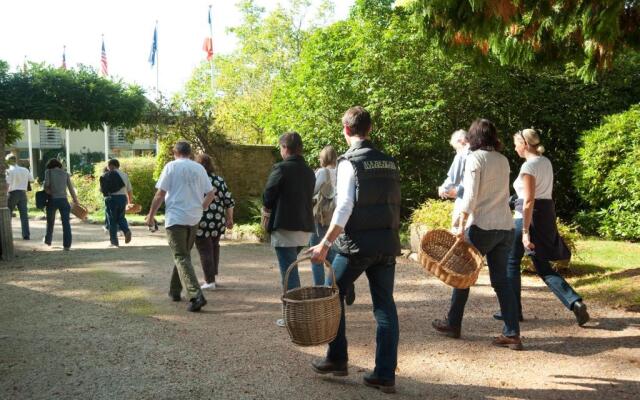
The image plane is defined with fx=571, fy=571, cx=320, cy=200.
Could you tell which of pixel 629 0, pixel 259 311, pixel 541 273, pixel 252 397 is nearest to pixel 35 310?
pixel 259 311

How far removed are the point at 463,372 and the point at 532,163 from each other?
2134mm

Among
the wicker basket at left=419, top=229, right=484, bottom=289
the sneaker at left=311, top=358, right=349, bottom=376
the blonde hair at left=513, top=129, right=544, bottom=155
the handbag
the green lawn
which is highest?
the blonde hair at left=513, top=129, right=544, bottom=155

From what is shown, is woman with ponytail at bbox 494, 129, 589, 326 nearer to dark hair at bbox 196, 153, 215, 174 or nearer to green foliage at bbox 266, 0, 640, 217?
dark hair at bbox 196, 153, 215, 174

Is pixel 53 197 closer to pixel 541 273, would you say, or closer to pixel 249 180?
pixel 249 180

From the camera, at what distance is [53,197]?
11.3 metres

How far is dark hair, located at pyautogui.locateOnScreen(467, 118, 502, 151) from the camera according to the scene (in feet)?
16.0

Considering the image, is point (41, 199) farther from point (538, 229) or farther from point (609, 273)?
point (609, 273)

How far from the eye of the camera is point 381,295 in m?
4.10

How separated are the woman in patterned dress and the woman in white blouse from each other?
3526 mm

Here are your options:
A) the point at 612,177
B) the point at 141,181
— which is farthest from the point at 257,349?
the point at 141,181

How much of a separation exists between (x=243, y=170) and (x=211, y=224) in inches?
319

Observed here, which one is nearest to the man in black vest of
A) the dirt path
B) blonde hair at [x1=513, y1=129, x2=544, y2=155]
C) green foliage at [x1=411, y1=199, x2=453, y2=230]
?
the dirt path

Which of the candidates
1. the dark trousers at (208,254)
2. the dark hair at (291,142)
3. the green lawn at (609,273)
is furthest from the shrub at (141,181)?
the dark hair at (291,142)

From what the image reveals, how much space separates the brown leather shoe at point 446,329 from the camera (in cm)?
538
